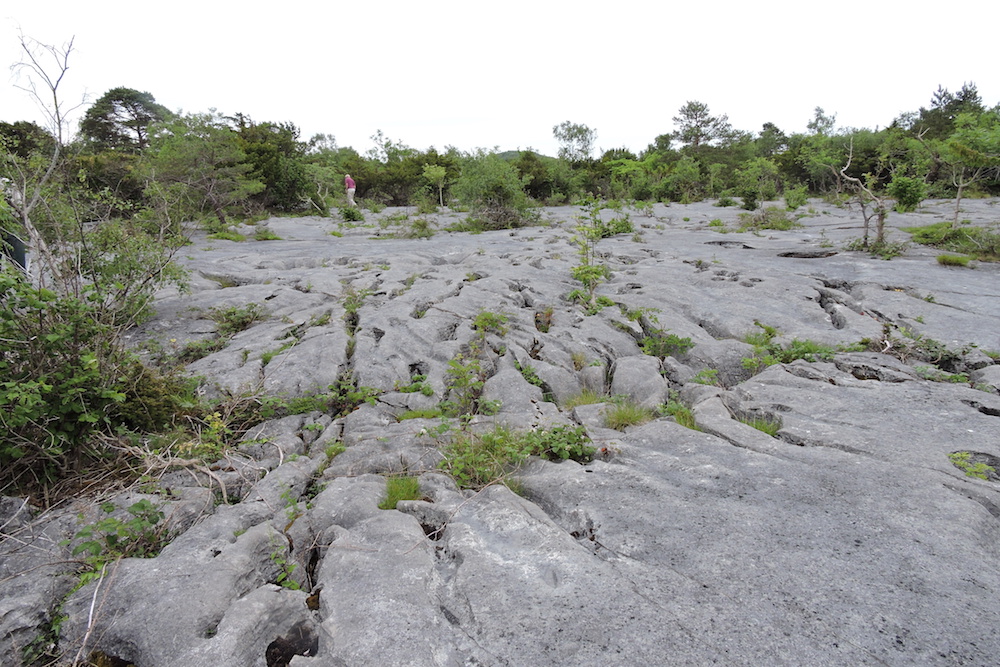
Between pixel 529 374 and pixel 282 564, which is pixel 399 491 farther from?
pixel 529 374

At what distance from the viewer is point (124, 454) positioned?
3.82 metres

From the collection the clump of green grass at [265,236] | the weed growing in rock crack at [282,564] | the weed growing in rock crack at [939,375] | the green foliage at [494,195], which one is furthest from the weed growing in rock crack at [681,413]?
the clump of green grass at [265,236]

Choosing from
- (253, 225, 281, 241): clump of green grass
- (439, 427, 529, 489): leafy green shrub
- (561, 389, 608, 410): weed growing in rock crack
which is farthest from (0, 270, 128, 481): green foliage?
(253, 225, 281, 241): clump of green grass

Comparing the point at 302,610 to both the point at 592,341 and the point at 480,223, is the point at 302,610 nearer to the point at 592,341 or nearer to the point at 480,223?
the point at 592,341

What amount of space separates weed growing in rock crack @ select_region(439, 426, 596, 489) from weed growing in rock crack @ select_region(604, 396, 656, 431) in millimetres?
548

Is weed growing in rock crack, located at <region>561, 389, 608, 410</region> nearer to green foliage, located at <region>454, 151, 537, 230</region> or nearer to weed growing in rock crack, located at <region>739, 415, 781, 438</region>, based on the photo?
weed growing in rock crack, located at <region>739, 415, 781, 438</region>

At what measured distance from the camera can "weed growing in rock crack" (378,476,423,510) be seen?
3422 millimetres

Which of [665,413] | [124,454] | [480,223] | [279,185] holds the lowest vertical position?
[665,413]

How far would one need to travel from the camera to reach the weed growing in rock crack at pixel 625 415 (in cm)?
456

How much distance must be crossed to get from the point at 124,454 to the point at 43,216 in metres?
3.89

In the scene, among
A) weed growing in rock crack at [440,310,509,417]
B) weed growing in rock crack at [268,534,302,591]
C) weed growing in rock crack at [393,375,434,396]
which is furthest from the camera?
weed growing in rock crack at [393,375,434,396]

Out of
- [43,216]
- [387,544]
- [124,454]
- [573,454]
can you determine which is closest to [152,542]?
[124,454]

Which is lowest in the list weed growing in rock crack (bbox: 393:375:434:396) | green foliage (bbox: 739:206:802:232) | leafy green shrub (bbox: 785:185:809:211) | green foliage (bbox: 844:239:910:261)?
weed growing in rock crack (bbox: 393:375:434:396)

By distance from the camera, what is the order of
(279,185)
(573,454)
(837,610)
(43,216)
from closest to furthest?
(837,610) → (573,454) → (43,216) → (279,185)
